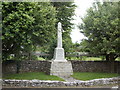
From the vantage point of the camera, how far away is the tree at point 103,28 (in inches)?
250

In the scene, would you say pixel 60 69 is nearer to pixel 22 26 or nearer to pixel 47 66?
pixel 47 66

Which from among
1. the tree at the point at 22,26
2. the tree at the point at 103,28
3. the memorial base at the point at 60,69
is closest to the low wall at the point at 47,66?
the memorial base at the point at 60,69

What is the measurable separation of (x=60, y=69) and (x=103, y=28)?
234 cm

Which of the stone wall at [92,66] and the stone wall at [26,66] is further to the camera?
the stone wall at [92,66]

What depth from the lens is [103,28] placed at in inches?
261

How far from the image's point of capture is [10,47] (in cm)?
558

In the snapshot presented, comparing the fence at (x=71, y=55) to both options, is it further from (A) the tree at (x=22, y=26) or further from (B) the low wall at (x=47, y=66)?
(A) the tree at (x=22, y=26)

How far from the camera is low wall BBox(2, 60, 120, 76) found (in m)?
6.83

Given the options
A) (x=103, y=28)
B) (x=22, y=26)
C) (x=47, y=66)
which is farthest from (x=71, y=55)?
(x=22, y=26)

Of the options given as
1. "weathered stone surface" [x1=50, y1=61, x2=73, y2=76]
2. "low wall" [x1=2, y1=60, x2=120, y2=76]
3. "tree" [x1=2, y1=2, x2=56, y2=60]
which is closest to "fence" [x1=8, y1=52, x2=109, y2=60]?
"low wall" [x1=2, y1=60, x2=120, y2=76]

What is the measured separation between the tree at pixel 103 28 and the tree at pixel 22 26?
221 cm

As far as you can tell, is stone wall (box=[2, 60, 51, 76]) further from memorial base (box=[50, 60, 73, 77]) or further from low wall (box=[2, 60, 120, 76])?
memorial base (box=[50, 60, 73, 77])

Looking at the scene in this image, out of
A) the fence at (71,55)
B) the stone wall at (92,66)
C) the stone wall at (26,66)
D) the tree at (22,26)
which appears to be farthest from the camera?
the fence at (71,55)

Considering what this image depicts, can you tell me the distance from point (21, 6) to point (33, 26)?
2.25ft
